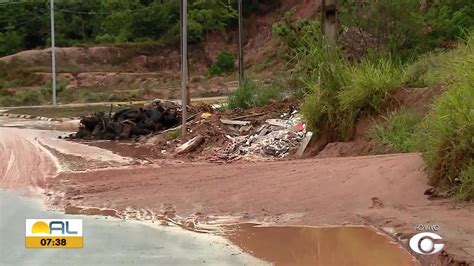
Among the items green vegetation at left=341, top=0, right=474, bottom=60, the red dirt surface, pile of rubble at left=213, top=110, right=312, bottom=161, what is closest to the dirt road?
the red dirt surface

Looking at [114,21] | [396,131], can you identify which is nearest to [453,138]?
[396,131]

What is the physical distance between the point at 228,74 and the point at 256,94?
4417 cm

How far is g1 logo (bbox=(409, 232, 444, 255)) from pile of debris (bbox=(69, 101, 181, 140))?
15.9m

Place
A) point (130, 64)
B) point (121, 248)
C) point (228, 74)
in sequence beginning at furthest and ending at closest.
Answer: point (130, 64), point (228, 74), point (121, 248)

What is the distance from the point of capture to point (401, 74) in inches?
602

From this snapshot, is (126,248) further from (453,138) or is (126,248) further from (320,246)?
(453,138)

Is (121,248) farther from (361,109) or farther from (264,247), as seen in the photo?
(361,109)

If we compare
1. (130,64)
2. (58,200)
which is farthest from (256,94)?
(130,64)

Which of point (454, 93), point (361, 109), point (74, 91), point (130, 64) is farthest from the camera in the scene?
point (130, 64)

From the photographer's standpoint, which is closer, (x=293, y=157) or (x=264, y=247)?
(x=264, y=247)

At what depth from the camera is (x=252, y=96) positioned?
923 inches

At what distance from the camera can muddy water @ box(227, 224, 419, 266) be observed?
22.1 ft

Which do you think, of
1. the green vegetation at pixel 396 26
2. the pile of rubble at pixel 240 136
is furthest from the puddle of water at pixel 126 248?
the green vegetation at pixel 396 26

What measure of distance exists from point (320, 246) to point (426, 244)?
1158mm
